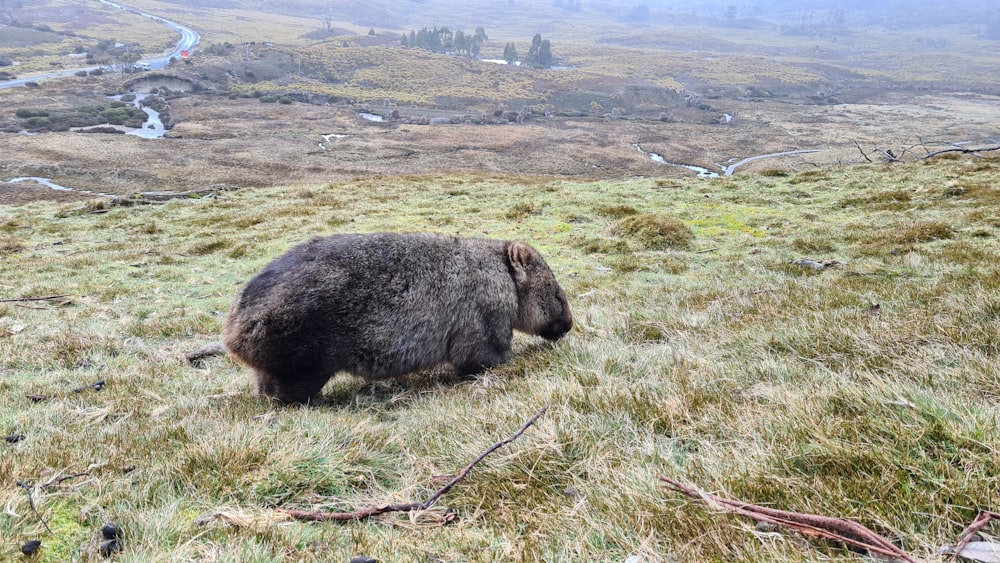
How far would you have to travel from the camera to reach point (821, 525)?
217 centimetres

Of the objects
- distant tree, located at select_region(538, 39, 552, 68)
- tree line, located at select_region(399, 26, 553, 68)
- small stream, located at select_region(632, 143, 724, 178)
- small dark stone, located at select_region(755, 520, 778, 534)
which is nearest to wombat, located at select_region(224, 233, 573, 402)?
small dark stone, located at select_region(755, 520, 778, 534)

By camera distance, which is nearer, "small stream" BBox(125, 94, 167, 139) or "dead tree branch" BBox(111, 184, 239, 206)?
"dead tree branch" BBox(111, 184, 239, 206)

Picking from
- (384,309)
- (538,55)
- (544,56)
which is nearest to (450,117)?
(538,55)

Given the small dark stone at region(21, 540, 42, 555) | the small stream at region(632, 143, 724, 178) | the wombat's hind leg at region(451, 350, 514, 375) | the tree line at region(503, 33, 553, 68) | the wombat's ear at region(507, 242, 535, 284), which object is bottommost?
the small stream at region(632, 143, 724, 178)

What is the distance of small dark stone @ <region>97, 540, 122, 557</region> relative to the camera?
2477mm

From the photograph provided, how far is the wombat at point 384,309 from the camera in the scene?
4.99 metres

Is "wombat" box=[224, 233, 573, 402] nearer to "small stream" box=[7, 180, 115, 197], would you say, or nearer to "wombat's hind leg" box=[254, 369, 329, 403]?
"wombat's hind leg" box=[254, 369, 329, 403]

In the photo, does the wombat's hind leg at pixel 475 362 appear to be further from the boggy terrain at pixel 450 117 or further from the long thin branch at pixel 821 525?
the boggy terrain at pixel 450 117

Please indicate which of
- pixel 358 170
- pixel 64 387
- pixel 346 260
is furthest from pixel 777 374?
pixel 358 170

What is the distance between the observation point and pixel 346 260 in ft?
17.9

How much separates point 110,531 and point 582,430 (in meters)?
2.61

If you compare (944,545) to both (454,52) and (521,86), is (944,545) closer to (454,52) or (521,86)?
(521,86)

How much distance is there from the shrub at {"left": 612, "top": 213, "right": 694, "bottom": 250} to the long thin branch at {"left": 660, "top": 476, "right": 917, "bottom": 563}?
38.3 ft

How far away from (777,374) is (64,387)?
696 centimetres
